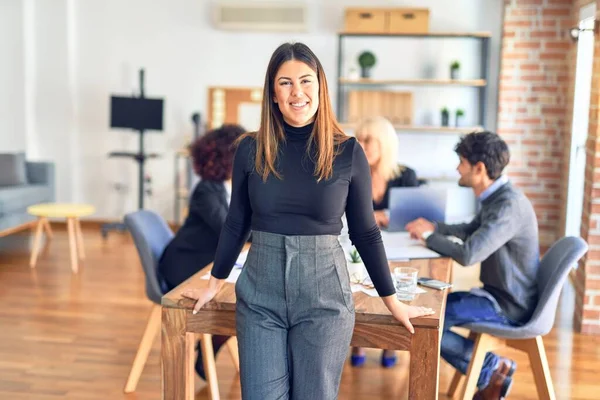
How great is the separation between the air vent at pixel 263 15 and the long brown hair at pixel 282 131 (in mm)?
5462

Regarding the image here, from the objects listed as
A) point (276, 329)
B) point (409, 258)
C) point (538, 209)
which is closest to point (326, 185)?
point (276, 329)

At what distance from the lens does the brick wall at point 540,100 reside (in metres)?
6.93

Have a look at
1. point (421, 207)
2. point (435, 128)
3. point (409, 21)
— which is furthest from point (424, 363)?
point (409, 21)

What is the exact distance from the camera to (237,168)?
2.34m

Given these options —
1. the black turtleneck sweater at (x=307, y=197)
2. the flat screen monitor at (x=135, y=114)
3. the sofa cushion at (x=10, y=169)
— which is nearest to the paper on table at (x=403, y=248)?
the black turtleneck sweater at (x=307, y=197)

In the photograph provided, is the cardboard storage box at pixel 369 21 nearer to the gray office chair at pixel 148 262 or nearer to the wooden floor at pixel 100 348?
the wooden floor at pixel 100 348

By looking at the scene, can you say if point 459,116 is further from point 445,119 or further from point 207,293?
point 207,293

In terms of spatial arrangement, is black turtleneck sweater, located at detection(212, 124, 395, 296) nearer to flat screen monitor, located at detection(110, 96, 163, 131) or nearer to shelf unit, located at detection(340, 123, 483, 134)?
shelf unit, located at detection(340, 123, 483, 134)

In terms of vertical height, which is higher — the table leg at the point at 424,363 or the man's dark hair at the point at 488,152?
the man's dark hair at the point at 488,152

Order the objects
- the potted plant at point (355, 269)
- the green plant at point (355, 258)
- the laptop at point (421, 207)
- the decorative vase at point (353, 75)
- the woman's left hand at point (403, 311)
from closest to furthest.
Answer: the woman's left hand at point (403, 311), the potted plant at point (355, 269), the green plant at point (355, 258), the laptop at point (421, 207), the decorative vase at point (353, 75)

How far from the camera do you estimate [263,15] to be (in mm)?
7613

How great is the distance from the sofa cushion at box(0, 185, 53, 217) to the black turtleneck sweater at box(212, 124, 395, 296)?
4934 millimetres

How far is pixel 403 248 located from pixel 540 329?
0.67m

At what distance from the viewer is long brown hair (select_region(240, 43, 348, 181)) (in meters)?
2.23
